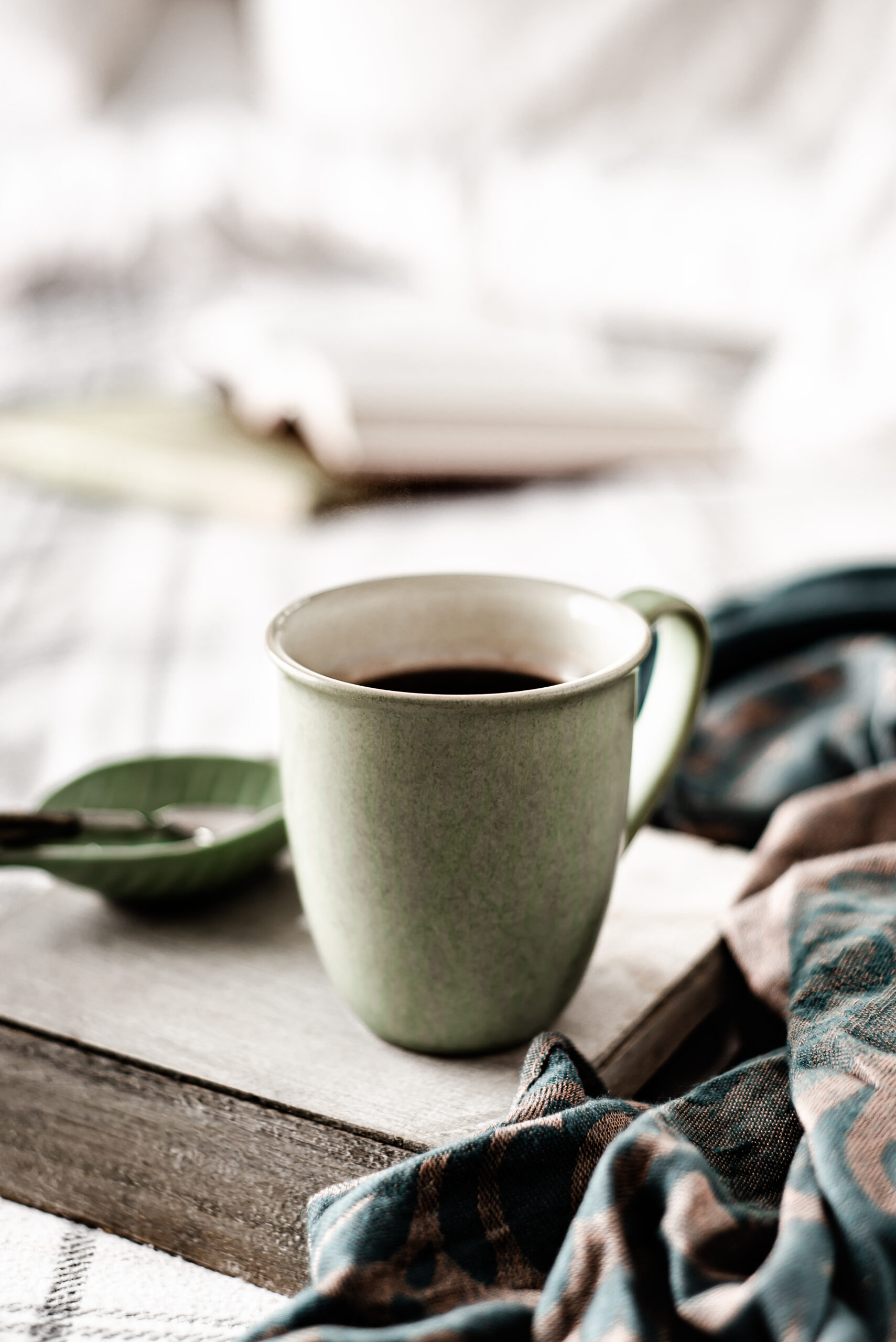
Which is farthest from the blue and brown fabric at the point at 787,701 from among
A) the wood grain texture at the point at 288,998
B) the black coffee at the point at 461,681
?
the black coffee at the point at 461,681

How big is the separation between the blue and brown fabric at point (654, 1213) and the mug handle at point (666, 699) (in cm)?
7

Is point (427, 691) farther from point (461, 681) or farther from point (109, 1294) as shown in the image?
point (109, 1294)

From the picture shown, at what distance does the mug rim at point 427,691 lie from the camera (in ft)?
0.89

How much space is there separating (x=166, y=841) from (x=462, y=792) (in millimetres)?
182

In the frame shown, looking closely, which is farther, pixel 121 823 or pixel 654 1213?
pixel 121 823

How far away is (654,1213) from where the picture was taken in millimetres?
239

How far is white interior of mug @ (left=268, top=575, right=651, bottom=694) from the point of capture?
33 centimetres

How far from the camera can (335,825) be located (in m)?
0.30

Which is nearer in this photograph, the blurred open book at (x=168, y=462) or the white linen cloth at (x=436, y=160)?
the blurred open book at (x=168, y=462)

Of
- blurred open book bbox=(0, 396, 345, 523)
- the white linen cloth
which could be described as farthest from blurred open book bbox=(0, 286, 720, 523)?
the white linen cloth

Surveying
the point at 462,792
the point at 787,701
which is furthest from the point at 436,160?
the point at 462,792

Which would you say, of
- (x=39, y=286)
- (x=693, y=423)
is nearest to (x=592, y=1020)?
(x=693, y=423)

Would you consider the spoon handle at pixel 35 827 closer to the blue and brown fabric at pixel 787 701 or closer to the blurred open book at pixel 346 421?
the blue and brown fabric at pixel 787 701

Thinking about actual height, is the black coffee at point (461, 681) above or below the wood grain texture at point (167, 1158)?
above
